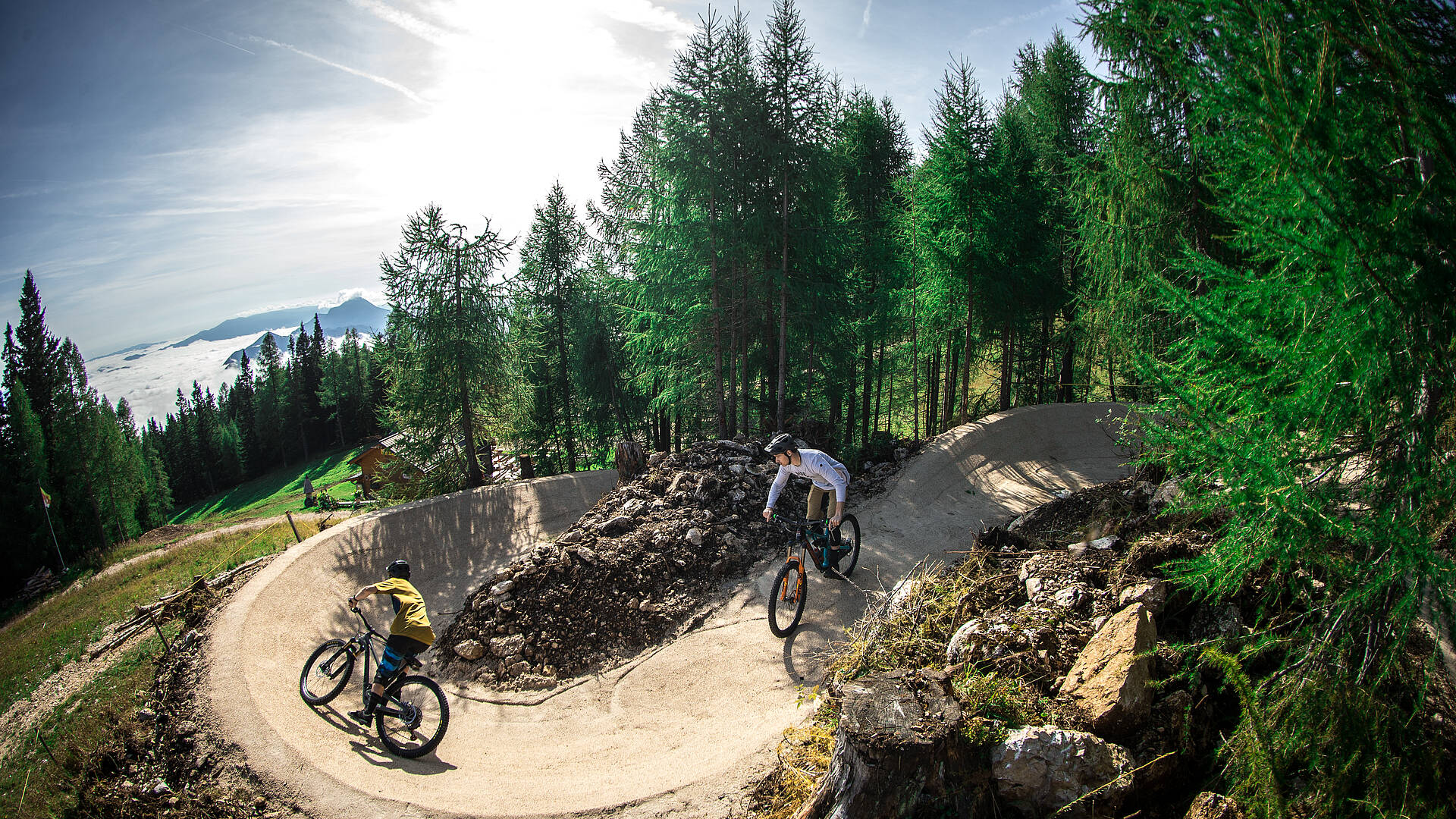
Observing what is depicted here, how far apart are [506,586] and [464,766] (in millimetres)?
3085

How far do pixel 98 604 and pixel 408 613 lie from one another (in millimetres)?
15461

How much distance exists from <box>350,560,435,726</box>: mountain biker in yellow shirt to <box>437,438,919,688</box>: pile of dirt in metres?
1.76

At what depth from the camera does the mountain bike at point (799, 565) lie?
7496 mm

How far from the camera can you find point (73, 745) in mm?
6441

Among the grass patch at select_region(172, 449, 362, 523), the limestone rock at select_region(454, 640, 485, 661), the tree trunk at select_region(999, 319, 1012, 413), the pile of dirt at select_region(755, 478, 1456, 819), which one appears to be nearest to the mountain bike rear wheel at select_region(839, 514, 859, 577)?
the pile of dirt at select_region(755, 478, 1456, 819)

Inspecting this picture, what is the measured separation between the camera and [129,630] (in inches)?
388

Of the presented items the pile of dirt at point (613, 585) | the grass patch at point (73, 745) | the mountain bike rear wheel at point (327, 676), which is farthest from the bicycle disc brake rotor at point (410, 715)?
the grass patch at point (73, 745)

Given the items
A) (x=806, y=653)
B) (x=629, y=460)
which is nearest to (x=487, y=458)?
(x=629, y=460)

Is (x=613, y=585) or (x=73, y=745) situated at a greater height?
(x=613, y=585)

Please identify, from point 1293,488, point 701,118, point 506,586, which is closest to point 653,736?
point 506,586

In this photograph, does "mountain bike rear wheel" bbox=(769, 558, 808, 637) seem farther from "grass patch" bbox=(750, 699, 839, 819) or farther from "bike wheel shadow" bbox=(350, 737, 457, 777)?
"bike wheel shadow" bbox=(350, 737, 457, 777)

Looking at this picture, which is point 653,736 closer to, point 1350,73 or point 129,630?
point 1350,73

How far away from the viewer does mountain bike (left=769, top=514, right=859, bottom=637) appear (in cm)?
750

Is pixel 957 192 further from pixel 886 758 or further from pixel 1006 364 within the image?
pixel 886 758
